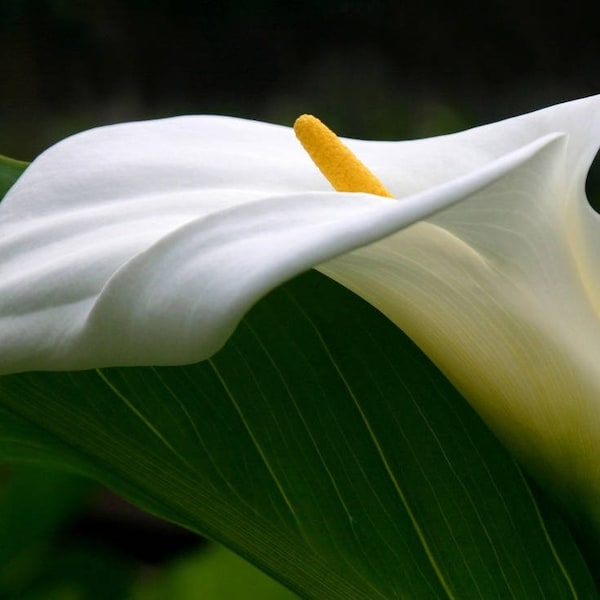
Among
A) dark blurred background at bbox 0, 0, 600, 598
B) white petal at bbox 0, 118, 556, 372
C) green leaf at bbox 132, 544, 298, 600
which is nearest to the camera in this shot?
white petal at bbox 0, 118, 556, 372

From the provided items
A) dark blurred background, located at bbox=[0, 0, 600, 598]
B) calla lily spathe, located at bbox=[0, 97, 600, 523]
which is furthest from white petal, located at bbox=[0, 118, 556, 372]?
dark blurred background, located at bbox=[0, 0, 600, 598]

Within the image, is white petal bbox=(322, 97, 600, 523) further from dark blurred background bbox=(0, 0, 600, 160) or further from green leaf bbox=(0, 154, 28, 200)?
dark blurred background bbox=(0, 0, 600, 160)

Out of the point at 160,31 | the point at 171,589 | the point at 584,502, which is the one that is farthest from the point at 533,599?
the point at 160,31

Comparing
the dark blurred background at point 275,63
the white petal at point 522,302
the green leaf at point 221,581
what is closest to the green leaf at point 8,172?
the white petal at point 522,302

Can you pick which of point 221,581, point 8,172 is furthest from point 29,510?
A: point 8,172

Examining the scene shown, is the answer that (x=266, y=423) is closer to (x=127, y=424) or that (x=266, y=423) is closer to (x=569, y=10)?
(x=127, y=424)

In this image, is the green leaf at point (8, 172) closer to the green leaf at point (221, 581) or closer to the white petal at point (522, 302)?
the white petal at point (522, 302)

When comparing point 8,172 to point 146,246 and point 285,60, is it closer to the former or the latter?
point 146,246
